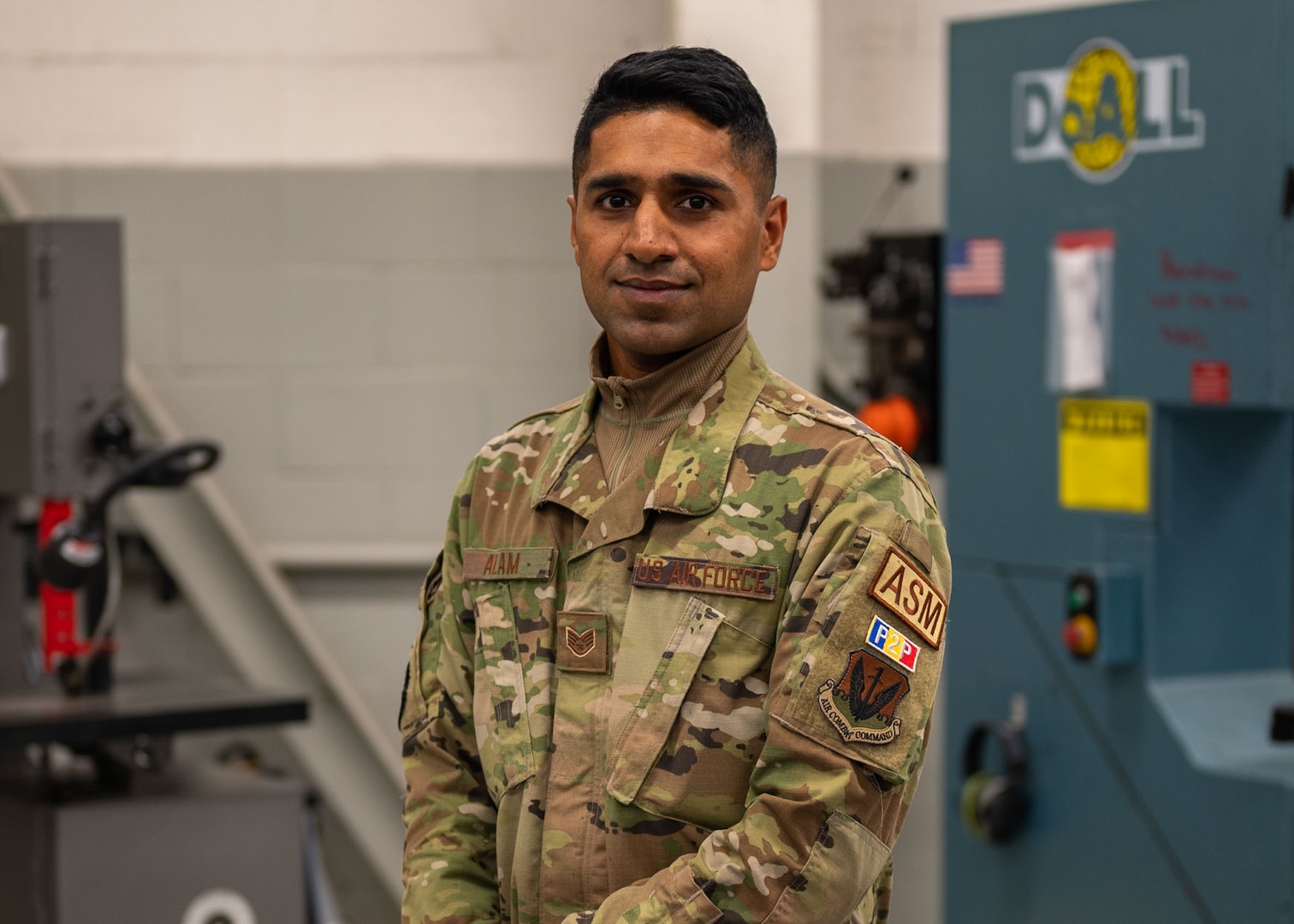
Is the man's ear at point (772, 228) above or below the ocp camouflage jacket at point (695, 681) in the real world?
above

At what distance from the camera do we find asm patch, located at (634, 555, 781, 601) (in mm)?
1143

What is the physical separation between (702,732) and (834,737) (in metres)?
0.11

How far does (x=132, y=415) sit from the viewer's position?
3424mm

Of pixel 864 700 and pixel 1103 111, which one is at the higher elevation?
pixel 1103 111

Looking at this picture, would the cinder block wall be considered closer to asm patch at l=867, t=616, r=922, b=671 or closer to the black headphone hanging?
the black headphone hanging

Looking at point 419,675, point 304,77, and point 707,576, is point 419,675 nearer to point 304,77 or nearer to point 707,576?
point 707,576

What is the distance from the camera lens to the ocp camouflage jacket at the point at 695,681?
1088mm

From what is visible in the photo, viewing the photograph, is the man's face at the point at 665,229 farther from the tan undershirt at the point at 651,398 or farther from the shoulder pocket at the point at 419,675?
the shoulder pocket at the point at 419,675

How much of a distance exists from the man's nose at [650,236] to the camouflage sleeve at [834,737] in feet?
0.73

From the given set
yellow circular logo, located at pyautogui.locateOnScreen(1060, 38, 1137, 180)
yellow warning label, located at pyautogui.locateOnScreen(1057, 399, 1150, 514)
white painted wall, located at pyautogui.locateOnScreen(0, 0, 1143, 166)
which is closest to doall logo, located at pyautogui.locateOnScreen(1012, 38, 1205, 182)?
yellow circular logo, located at pyautogui.locateOnScreen(1060, 38, 1137, 180)

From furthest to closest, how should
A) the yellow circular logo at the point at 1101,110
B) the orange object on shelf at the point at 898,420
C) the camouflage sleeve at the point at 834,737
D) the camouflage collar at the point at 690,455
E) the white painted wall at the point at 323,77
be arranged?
the white painted wall at the point at 323,77 < the orange object on shelf at the point at 898,420 < the yellow circular logo at the point at 1101,110 < the camouflage collar at the point at 690,455 < the camouflage sleeve at the point at 834,737

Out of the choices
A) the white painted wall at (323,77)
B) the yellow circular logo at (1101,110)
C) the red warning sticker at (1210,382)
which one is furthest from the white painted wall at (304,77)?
the red warning sticker at (1210,382)

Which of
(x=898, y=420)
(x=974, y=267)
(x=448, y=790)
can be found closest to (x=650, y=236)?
(x=448, y=790)

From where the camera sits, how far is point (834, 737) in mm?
1085
